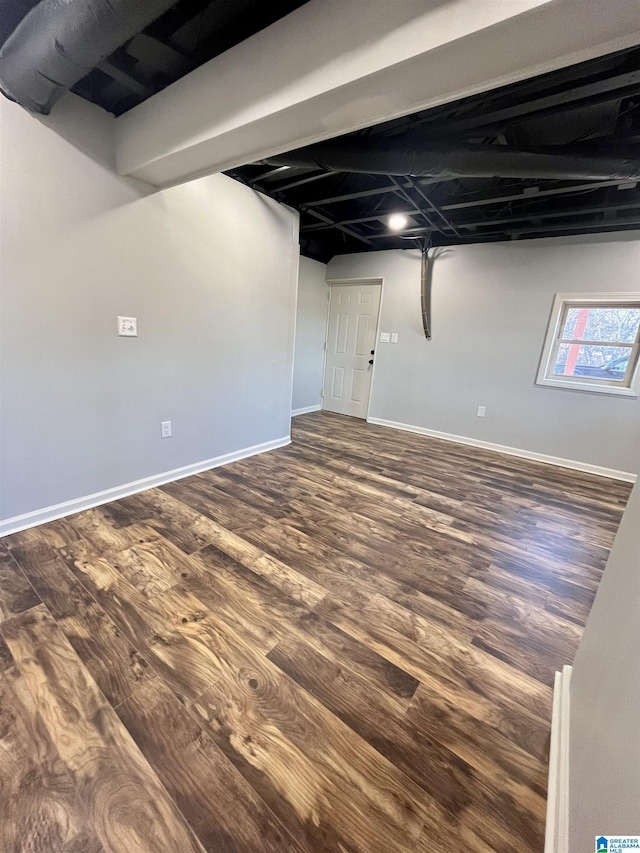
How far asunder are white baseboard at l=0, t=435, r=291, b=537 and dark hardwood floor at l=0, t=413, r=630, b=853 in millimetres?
82

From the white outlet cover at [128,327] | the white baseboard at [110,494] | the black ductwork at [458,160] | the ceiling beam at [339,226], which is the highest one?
the ceiling beam at [339,226]

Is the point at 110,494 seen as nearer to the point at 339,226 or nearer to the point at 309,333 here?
the point at 339,226

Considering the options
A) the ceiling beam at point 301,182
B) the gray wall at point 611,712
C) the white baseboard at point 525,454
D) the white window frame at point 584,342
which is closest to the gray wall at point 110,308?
the ceiling beam at point 301,182

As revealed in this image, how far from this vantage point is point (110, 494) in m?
2.45

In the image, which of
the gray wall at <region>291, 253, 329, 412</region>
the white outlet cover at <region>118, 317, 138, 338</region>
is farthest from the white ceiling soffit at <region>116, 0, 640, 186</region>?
the gray wall at <region>291, 253, 329, 412</region>

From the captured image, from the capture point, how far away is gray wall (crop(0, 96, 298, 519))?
73.5 inches

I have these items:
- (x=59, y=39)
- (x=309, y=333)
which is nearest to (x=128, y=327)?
(x=59, y=39)

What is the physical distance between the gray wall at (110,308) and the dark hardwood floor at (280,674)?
433 millimetres

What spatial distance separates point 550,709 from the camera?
1242mm

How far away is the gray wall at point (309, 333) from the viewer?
16.7 ft

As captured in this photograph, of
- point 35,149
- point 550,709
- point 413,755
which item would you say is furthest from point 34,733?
point 35,149

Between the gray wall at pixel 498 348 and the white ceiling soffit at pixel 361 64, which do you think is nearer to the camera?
the white ceiling soffit at pixel 361 64

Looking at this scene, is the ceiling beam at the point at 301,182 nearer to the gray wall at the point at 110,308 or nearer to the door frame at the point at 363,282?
the gray wall at the point at 110,308

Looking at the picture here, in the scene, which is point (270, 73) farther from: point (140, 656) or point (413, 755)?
point (413, 755)
